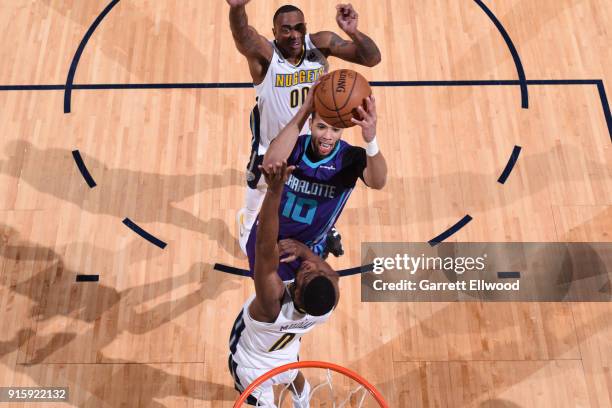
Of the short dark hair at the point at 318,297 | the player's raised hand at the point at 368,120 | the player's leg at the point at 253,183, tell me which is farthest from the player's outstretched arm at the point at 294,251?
the player's leg at the point at 253,183

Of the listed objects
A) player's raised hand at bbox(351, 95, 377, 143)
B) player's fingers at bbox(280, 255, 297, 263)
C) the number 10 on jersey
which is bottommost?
player's fingers at bbox(280, 255, 297, 263)

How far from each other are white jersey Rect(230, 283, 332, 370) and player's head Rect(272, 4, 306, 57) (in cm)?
198

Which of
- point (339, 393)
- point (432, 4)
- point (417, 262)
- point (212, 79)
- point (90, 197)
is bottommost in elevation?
point (339, 393)

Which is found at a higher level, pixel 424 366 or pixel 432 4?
pixel 432 4

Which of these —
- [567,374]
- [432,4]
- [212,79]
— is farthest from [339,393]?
[432,4]

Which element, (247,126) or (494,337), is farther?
(247,126)

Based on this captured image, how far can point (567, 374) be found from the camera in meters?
5.38

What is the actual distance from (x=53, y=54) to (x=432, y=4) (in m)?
4.17

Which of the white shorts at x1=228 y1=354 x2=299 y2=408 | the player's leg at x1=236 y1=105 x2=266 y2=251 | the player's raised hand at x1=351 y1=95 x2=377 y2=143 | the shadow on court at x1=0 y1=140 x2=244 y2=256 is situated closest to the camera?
the player's raised hand at x1=351 y1=95 x2=377 y2=143

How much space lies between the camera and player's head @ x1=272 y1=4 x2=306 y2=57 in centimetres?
497

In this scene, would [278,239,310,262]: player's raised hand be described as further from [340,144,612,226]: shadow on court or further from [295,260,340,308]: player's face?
[340,144,612,226]: shadow on court

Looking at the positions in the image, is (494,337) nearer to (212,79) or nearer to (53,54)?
(212,79)

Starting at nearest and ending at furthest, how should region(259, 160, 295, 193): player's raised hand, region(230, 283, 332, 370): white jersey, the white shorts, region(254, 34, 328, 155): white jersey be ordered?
1. region(259, 160, 295, 193): player's raised hand
2. region(230, 283, 332, 370): white jersey
3. the white shorts
4. region(254, 34, 328, 155): white jersey

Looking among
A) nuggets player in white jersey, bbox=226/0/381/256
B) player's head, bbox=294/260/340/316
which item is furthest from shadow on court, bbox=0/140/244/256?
player's head, bbox=294/260/340/316
